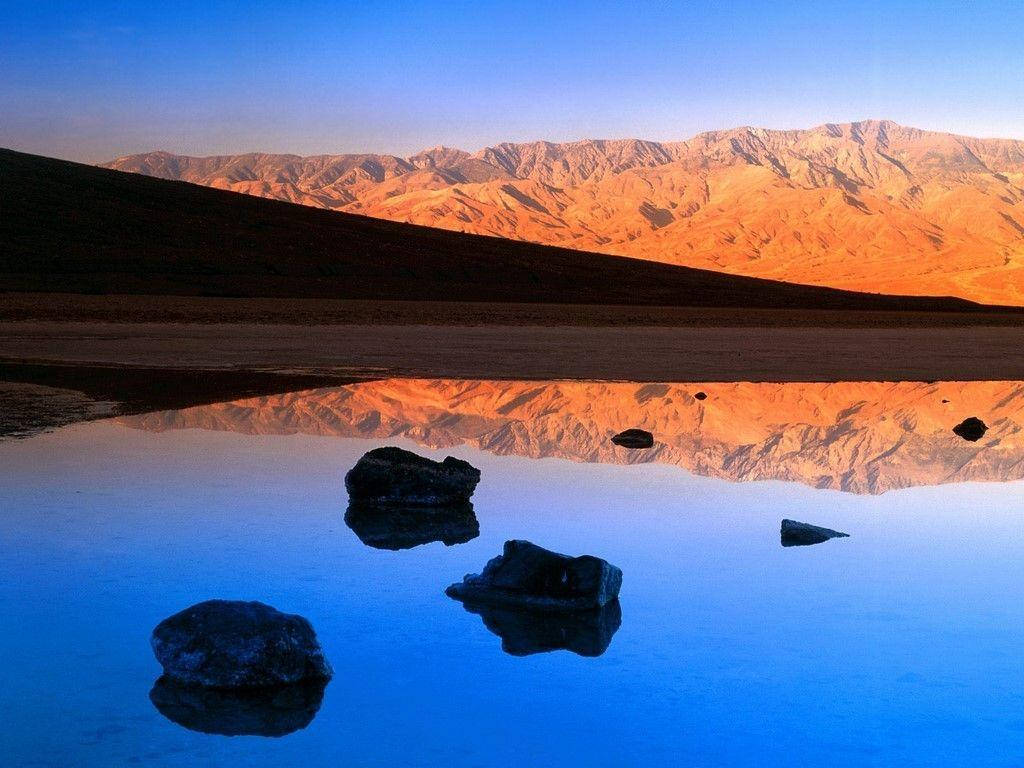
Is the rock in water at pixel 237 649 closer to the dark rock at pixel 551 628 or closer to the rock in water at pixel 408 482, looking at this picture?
the dark rock at pixel 551 628

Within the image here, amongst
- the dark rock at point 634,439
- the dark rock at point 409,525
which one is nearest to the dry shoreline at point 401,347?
the dark rock at point 409,525

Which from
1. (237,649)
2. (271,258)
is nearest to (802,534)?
(237,649)

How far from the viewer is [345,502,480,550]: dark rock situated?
28.0ft

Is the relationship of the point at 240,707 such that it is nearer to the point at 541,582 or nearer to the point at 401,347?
the point at 541,582

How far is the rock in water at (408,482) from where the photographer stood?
9.75 m

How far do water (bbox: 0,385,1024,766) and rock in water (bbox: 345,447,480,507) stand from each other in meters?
0.22

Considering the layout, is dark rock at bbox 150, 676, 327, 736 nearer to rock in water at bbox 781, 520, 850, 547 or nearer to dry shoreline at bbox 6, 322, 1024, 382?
rock in water at bbox 781, 520, 850, 547

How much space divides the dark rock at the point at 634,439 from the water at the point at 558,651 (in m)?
2.06

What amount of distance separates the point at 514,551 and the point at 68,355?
20.3m

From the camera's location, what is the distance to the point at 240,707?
525 centimetres

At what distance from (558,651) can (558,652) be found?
0.02 meters

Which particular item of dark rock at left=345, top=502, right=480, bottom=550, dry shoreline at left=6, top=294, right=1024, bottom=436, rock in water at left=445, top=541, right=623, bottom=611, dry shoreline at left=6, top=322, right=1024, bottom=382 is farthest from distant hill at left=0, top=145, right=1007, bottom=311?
rock in water at left=445, top=541, right=623, bottom=611

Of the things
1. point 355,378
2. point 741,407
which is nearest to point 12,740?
point 741,407

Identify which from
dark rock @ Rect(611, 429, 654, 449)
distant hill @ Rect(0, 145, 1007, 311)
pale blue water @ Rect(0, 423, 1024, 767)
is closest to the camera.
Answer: pale blue water @ Rect(0, 423, 1024, 767)
